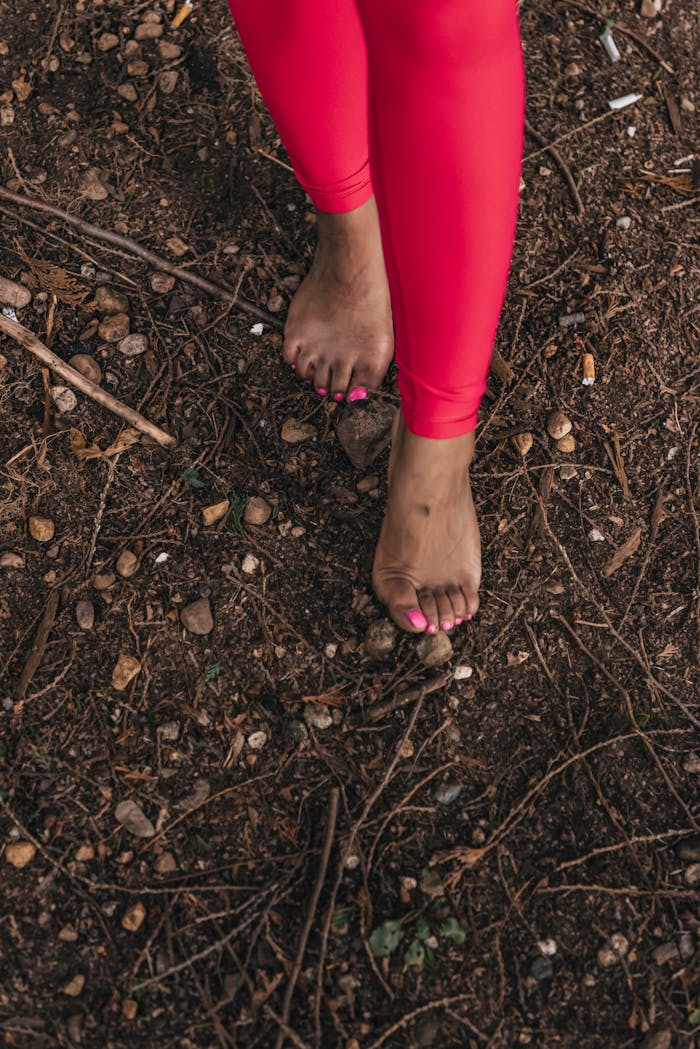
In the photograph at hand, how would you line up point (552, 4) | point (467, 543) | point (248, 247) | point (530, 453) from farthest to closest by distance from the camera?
point (552, 4) < point (248, 247) < point (530, 453) < point (467, 543)

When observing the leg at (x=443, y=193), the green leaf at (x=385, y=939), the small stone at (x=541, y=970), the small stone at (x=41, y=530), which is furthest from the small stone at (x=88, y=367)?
the small stone at (x=541, y=970)

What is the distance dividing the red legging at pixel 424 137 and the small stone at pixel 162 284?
1.50 ft

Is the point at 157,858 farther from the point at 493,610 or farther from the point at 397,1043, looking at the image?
the point at 493,610

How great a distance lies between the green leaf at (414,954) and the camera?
1343mm

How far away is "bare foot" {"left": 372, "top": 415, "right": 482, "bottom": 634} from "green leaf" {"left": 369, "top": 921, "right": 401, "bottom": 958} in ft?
1.58

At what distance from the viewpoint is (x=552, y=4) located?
1990mm

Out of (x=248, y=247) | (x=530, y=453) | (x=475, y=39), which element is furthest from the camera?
(x=248, y=247)

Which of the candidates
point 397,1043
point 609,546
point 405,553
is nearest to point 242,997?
point 397,1043

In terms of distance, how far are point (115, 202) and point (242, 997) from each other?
1532mm

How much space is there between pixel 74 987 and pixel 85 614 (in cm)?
60

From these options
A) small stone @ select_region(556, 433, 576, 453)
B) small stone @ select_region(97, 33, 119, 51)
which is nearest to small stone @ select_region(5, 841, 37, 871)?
small stone @ select_region(556, 433, 576, 453)

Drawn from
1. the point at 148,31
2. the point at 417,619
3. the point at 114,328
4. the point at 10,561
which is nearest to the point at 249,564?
the point at 417,619

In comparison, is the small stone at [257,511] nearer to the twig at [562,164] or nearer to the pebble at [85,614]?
the pebble at [85,614]

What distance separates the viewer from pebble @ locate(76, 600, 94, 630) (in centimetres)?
154
